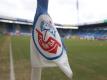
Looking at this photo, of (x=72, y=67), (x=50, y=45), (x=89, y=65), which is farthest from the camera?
(x=89, y=65)

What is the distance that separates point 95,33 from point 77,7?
243 ft

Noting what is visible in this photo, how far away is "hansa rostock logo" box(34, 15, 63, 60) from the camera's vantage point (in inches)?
130

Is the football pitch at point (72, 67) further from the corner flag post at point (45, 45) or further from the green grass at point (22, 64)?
the corner flag post at point (45, 45)

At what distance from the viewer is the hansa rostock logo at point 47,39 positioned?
10.9ft

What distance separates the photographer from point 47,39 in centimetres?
333

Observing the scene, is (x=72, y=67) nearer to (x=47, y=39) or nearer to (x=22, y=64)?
(x=22, y=64)

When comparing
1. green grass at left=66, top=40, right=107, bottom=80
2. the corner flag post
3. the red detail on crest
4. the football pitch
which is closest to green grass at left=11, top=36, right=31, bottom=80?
the football pitch

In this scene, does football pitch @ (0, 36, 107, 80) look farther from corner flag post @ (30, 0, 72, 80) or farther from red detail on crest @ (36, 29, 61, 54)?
red detail on crest @ (36, 29, 61, 54)

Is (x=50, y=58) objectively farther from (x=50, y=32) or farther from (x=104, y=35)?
(x=104, y=35)

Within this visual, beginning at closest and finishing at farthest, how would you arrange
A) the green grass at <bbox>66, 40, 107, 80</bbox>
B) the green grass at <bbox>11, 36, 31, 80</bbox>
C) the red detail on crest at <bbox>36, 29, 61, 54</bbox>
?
1. the red detail on crest at <bbox>36, 29, 61, 54</bbox>
2. the green grass at <bbox>11, 36, 31, 80</bbox>
3. the green grass at <bbox>66, 40, 107, 80</bbox>

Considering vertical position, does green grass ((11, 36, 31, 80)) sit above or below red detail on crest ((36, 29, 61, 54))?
below

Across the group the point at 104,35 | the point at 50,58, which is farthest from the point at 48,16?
the point at 104,35

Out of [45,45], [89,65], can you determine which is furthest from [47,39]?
[89,65]

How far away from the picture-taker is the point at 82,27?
85750 mm
